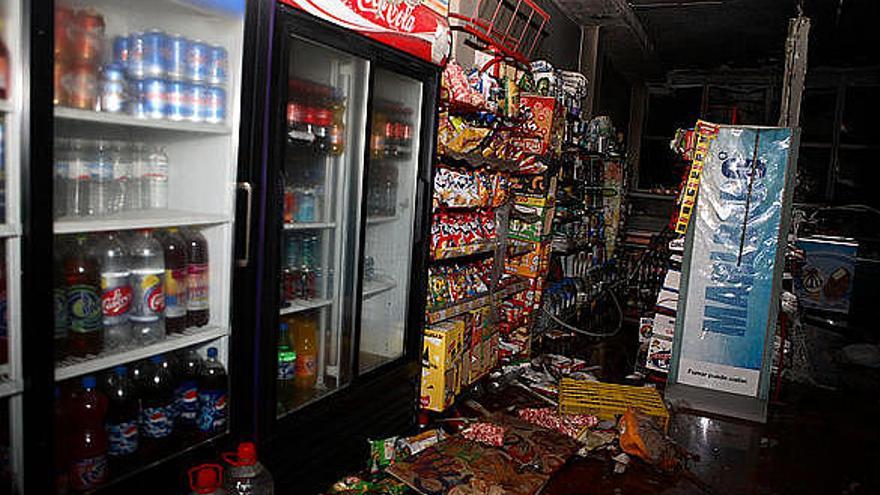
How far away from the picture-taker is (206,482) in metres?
1.91

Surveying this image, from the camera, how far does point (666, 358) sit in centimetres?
481

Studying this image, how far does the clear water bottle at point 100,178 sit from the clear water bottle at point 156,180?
0.13 metres

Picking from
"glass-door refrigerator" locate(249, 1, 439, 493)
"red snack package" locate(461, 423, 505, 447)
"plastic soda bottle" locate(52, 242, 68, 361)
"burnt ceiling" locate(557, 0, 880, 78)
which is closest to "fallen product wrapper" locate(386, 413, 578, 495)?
"red snack package" locate(461, 423, 505, 447)

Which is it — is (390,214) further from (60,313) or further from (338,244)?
(60,313)

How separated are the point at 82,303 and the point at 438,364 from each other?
6.53 feet

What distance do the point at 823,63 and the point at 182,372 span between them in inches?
373

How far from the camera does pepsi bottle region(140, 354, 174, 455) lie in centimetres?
209

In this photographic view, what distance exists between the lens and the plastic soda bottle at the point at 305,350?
287 centimetres

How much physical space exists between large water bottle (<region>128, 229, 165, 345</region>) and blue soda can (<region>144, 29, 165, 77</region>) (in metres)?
0.55

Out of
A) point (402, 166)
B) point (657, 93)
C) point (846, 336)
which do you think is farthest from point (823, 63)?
point (402, 166)

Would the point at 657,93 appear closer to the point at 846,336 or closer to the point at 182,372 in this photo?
the point at 846,336

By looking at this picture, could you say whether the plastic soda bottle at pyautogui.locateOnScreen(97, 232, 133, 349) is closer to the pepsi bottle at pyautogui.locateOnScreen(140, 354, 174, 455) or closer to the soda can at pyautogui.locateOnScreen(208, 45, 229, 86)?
the pepsi bottle at pyautogui.locateOnScreen(140, 354, 174, 455)

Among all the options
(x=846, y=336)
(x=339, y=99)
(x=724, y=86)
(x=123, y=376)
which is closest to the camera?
(x=123, y=376)

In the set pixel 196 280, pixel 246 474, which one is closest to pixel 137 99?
pixel 196 280
